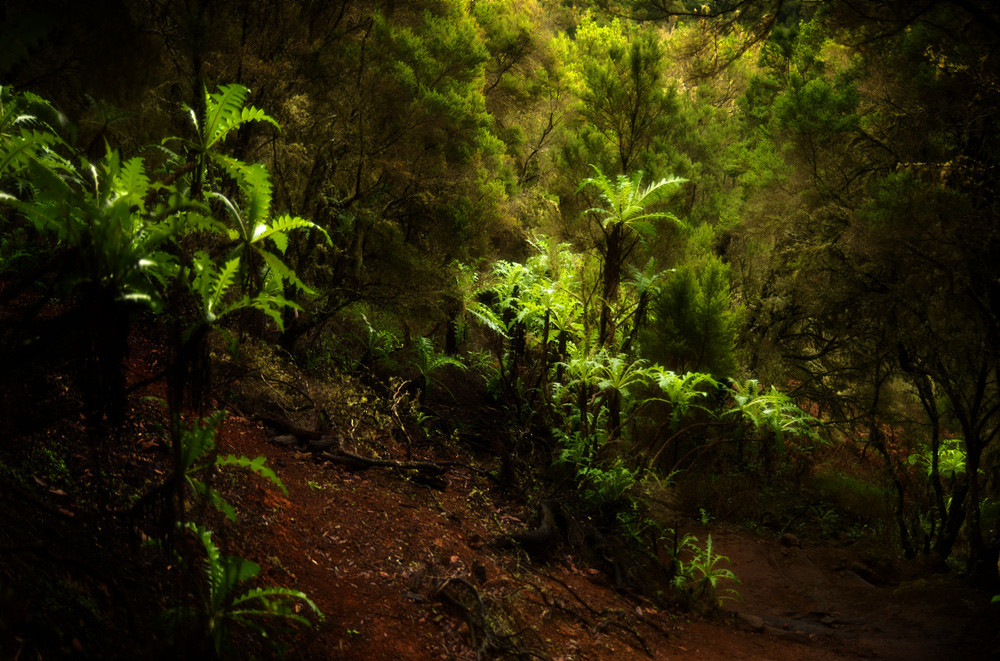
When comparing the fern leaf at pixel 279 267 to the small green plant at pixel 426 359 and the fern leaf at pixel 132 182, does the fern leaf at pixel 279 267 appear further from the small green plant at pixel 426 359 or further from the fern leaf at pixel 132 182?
the small green plant at pixel 426 359

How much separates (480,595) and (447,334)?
5925 mm

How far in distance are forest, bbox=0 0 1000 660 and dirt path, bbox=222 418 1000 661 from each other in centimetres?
3

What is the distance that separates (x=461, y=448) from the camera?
24.5 ft

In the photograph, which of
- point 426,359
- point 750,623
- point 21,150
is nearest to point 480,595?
point 21,150

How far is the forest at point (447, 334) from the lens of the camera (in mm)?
2354

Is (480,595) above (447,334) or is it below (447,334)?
below

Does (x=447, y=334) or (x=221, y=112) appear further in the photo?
(x=447, y=334)

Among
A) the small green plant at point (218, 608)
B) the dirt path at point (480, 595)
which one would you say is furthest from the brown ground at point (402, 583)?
the small green plant at point (218, 608)

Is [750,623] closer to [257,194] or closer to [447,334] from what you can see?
[447,334]

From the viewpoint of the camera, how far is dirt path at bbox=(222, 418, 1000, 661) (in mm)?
3219

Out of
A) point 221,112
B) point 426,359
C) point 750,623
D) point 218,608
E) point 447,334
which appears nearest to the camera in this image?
point 218,608

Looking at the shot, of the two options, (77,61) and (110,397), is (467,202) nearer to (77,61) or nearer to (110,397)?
(77,61)

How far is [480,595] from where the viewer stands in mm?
3955

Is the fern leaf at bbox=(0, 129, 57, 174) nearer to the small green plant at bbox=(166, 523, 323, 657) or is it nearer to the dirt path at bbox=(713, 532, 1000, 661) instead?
the small green plant at bbox=(166, 523, 323, 657)
